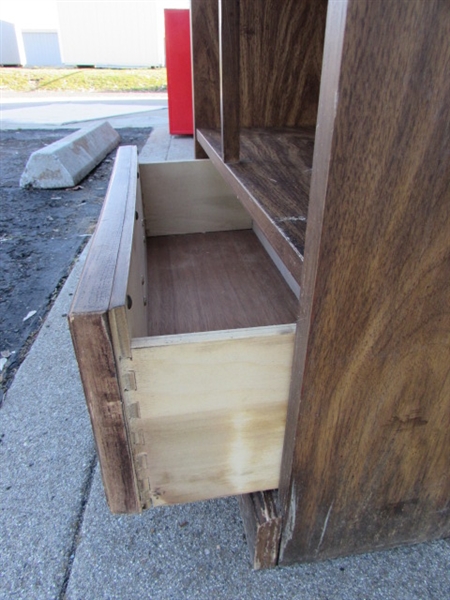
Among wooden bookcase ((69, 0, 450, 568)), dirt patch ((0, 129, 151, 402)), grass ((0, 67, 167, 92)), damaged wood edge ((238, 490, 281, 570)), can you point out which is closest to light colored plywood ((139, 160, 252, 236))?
wooden bookcase ((69, 0, 450, 568))

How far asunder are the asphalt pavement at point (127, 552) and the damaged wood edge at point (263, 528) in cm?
5

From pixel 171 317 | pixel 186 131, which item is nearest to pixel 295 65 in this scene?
pixel 171 317

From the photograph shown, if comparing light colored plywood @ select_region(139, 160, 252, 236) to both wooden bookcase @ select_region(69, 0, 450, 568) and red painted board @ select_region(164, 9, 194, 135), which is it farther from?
red painted board @ select_region(164, 9, 194, 135)

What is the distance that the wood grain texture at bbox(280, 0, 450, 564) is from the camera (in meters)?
0.47

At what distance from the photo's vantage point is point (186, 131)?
535 centimetres

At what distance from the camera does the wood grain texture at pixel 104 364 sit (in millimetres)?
596

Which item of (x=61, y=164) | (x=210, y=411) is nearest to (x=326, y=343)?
(x=210, y=411)

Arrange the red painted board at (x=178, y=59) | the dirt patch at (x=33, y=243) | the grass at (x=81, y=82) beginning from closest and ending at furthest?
1. the dirt patch at (x=33, y=243)
2. the red painted board at (x=178, y=59)
3. the grass at (x=81, y=82)

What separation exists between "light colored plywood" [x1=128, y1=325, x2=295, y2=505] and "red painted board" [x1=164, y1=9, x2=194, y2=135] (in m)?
4.41

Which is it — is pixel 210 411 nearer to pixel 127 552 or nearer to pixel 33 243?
pixel 127 552

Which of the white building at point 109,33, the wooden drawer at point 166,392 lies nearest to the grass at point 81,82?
the white building at point 109,33

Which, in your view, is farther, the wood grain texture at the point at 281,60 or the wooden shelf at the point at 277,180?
the wood grain texture at the point at 281,60

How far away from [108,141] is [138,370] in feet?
16.8

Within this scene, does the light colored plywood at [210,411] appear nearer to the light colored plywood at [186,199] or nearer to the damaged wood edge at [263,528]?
the damaged wood edge at [263,528]
